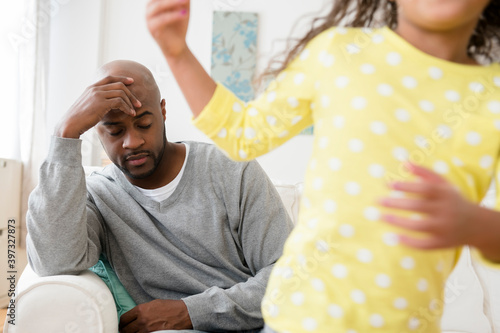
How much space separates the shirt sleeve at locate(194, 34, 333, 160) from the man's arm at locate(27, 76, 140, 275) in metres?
0.90

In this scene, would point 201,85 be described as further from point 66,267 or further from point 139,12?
point 139,12

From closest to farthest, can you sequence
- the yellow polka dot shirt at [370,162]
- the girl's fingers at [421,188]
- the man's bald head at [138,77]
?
the girl's fingers at [421,188]
the yellow polka dot shirt at [370,162]
the man's bald head at [138,77]

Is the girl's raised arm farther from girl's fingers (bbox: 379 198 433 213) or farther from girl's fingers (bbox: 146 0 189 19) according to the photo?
girl's fingers (bbox: 379 198 433 213)

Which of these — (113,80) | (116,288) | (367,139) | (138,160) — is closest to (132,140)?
(138,160)

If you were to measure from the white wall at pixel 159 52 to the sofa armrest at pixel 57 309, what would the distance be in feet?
7.46

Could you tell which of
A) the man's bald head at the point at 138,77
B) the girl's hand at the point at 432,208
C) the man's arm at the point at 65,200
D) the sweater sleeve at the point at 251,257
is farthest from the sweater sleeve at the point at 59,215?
the girl's hand at the point at 432,208

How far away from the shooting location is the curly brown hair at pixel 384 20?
81cm

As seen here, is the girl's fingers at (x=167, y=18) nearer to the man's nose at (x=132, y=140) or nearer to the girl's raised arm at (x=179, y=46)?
the girl's raised arm at (x=179, y=46)

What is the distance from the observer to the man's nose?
158 cm

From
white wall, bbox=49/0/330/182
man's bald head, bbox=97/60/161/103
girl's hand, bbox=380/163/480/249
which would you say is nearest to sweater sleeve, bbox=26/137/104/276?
man's bald head, bbox=97/60/161/103

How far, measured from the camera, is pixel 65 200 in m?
1.48

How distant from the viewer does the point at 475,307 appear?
6.87 ft

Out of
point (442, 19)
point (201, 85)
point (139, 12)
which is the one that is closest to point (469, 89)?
point (442, 19)

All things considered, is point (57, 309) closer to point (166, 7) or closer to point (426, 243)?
point (166, 7)
